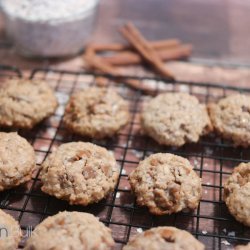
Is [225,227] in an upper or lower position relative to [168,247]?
lower

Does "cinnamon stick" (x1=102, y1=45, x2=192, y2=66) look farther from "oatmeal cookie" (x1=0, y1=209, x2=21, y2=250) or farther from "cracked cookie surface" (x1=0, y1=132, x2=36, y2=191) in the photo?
"oatmeal cookie" (x1=0, y1=209, x2=21, y2=250)

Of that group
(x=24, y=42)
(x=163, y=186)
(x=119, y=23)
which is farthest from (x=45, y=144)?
(x=119, y=23)

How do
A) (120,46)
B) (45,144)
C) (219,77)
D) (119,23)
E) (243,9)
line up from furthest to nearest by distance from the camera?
(243,9) → (119,23) → (120,46) → (219,77) → (45,144)

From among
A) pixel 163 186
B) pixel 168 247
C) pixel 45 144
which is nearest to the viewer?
pixel 168 247

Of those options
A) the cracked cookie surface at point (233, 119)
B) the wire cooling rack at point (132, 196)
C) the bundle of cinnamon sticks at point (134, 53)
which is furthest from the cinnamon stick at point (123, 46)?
the cracked cookie surface at point (233, 119)

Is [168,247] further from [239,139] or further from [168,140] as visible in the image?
[239,139]

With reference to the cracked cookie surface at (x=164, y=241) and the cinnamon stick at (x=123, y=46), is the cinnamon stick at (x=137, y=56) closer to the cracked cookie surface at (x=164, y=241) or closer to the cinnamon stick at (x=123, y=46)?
the cinnamon stick at (x=123, y=46)

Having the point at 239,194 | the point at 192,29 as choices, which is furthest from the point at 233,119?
the point at 192,29
